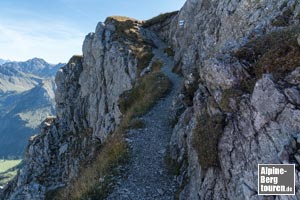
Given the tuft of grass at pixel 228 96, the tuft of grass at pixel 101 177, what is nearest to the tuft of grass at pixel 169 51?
the tuft of grass at pixel 101 177

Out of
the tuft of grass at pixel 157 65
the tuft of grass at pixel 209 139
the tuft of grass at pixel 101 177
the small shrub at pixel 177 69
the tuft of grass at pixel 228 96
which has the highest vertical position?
the tuft of grass at pixel 157 65

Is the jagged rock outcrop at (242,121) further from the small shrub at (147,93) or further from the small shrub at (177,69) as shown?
the small shrub at (177,69)

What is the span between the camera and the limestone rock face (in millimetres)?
63781

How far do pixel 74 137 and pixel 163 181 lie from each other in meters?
57.7

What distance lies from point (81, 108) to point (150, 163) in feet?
188

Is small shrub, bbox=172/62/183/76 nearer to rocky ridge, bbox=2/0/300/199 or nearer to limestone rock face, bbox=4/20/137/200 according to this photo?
rocky ridge, bbox=2/0/300/199

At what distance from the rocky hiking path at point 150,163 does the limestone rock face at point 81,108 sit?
76.0 ft

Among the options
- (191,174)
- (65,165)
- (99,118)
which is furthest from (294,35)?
(65,165)

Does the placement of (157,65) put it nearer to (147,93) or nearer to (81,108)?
(147,93)

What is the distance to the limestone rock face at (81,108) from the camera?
63.8 m

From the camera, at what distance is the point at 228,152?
16188mm

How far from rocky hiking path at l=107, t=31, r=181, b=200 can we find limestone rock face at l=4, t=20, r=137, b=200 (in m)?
23.2

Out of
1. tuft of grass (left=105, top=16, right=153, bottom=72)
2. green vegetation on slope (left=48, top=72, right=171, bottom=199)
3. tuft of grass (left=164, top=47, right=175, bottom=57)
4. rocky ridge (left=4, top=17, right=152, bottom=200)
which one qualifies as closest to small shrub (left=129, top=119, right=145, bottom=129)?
green vegetation on slope (left=48, top=72, right=171, bottom=199)

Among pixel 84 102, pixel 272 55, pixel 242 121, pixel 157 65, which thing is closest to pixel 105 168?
pixel 242 121
